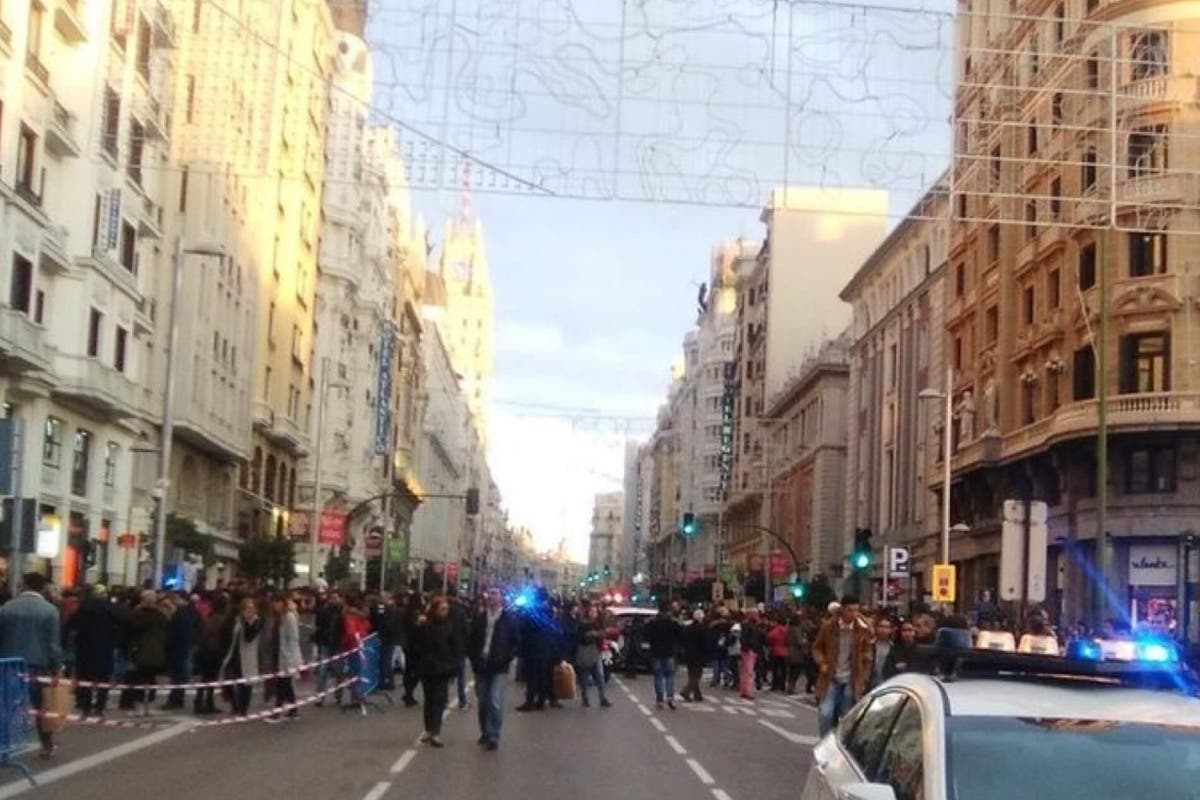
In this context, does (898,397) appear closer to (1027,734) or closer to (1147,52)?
(1147,52)

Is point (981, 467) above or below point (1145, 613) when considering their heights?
above

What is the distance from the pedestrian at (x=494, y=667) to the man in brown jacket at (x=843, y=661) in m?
3.75

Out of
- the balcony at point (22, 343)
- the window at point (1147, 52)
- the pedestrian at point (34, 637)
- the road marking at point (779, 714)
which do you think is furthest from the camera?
the window at point (1147, 52)

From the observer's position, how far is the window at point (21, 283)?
37.4 m

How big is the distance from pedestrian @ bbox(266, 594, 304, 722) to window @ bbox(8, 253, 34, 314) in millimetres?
15162

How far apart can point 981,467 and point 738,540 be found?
226 ft

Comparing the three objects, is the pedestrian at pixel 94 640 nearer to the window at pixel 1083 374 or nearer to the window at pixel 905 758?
the window at pixel 905 758

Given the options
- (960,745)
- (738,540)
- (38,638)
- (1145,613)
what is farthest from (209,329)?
(738,540)

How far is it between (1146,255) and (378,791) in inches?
1413

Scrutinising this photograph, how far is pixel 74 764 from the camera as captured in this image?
17.0 metres

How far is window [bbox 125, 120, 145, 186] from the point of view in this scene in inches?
1641

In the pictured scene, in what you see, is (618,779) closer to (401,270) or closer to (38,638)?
(38,638)

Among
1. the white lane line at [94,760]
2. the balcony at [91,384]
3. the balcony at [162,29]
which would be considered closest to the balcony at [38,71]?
the balcony at [91,384]

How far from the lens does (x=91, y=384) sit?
4175 cm
